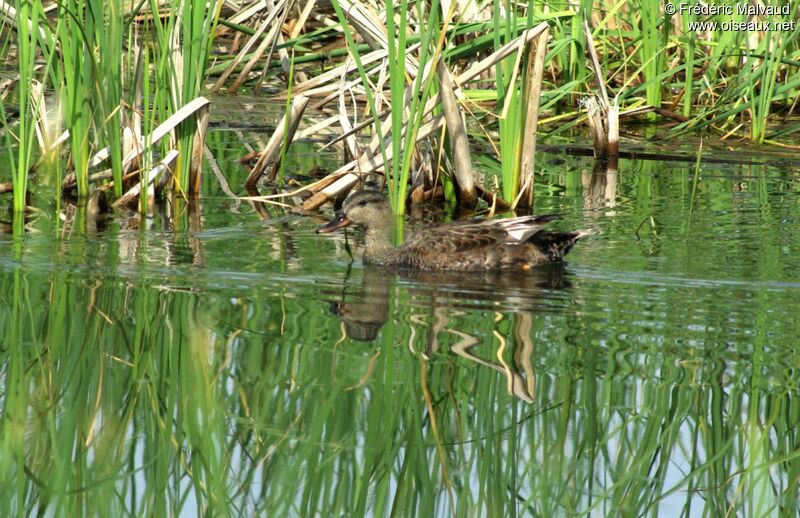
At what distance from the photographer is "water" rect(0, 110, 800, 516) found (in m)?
4.69

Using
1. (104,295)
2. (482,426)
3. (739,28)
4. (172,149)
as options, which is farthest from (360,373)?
(739,28)

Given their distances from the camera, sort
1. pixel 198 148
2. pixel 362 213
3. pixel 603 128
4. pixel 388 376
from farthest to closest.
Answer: pixel 603 128
pixel 198 148
pixel 362 213
pixel 388 376

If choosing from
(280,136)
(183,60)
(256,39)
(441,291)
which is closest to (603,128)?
(280,136)

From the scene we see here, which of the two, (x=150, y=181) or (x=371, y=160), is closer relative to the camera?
(x=150, y=181)

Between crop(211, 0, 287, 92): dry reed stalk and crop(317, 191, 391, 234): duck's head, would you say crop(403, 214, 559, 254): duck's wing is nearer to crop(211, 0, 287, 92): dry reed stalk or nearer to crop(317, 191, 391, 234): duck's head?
crop(317, 191, 391, 234): duck's head

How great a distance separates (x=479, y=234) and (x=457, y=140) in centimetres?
135

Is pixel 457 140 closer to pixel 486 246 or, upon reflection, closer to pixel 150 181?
pixel 486 246

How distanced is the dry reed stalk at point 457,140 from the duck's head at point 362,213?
2.98 ft

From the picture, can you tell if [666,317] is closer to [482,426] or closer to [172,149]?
[482,426]

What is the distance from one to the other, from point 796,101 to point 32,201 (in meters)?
7.42

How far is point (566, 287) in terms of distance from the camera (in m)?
7.70

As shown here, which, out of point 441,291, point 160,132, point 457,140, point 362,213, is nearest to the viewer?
point 441,291

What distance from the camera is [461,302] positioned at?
7418mm

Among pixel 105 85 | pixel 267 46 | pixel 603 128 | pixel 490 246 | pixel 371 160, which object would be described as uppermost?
pixel 267 46
